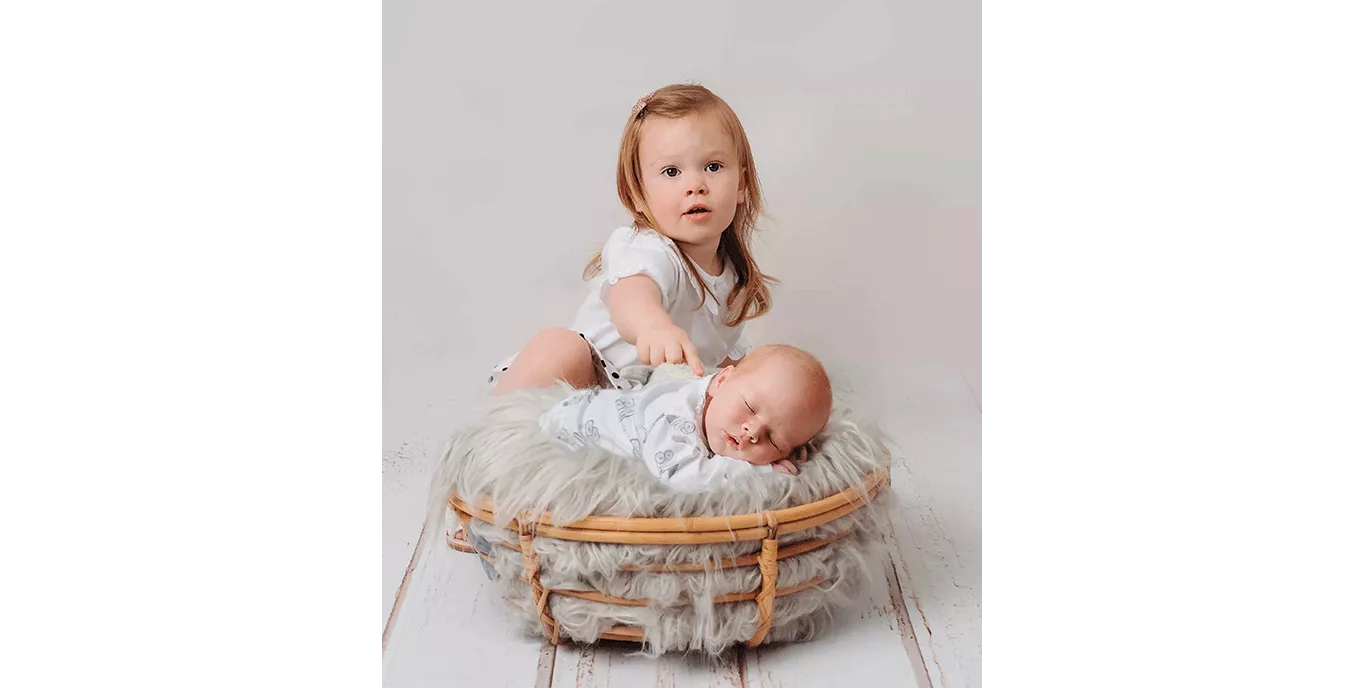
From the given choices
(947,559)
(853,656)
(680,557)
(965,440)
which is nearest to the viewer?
(680,557)

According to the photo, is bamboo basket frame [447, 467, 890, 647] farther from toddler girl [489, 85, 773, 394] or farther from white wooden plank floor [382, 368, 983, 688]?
toddler girl [489, 85, 773, 394]

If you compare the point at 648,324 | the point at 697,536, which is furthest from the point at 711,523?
the point at 648,324

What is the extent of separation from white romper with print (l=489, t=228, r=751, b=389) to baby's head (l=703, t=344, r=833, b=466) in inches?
19.7

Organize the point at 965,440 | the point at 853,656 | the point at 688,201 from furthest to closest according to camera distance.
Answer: the point at 965,440 → the point at 688,201 → the point at 853,656

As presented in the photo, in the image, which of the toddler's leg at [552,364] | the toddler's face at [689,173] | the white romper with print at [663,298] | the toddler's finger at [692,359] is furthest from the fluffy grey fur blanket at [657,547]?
the toddler's face at [689,173]

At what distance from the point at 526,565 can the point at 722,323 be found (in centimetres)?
89

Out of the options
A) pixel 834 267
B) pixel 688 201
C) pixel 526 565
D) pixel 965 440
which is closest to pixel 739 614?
pixel 526 565

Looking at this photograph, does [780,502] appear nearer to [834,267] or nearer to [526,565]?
[526,565]

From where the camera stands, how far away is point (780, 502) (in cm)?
165

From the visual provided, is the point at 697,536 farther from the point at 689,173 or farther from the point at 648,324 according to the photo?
the point at 689,173

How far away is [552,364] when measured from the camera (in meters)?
2.20

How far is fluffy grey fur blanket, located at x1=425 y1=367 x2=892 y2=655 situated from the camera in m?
1.61

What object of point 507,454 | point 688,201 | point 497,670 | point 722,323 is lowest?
point 497,670

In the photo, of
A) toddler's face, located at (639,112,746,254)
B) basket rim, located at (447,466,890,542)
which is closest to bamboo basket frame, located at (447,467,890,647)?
basket rim, located at (447,466,890,542)
